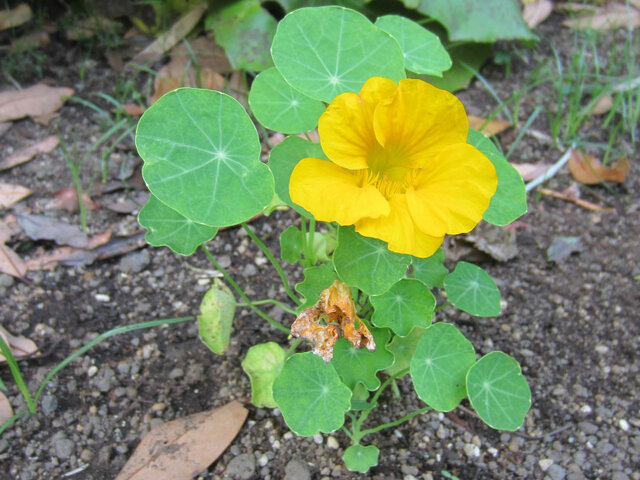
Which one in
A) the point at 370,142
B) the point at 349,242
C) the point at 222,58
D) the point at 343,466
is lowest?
the point at 343,466

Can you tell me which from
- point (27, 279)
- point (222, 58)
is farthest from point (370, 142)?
point (222, 58)

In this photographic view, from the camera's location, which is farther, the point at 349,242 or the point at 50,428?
the point at 50,428

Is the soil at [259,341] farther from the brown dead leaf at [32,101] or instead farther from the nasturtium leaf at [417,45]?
the nasturtium leaf at [417,45]

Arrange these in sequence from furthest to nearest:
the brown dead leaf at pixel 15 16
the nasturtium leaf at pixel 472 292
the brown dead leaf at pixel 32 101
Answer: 1. the brown dead leaf at pixel 15 16
2. the brown dead leaf at pixel 32 101
3. the nasturtium leaf at pixel 472 292

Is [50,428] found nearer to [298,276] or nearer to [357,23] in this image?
[298,276]

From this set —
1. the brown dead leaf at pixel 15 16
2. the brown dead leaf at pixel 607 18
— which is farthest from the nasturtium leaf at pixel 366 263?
the brown dead leaf at pixel 607 18

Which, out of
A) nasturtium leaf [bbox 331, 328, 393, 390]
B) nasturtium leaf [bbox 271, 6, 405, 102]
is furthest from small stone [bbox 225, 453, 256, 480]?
nasturtium leaf [bbox 271, 6, 405, 102]

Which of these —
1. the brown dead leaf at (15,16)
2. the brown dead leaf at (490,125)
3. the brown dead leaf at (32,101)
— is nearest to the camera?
the brown dead leaf at (32,101)
